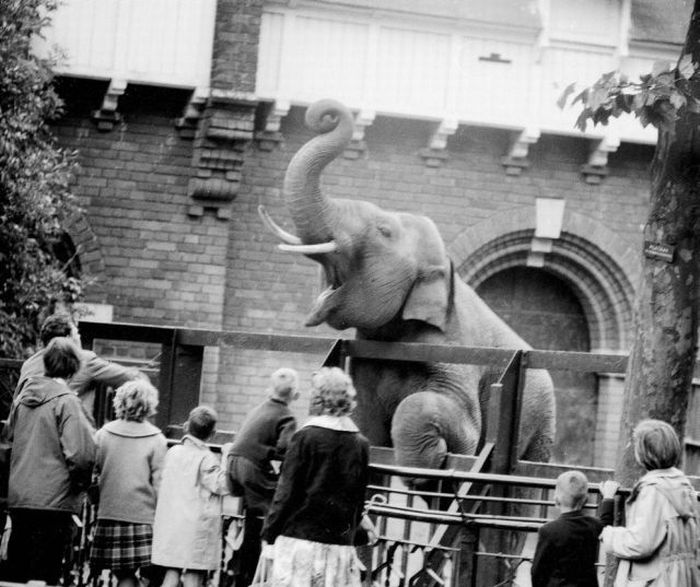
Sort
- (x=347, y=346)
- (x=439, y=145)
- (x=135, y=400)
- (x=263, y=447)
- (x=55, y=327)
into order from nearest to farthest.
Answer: (x=263, y=447)
(x=135, y=400)
(x=55, y=327)
(x=347, y=346)
(x=439, y=145)

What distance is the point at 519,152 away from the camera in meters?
17.5

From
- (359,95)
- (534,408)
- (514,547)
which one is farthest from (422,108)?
(514,547)

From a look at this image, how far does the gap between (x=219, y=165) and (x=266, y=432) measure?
9366 millimetres

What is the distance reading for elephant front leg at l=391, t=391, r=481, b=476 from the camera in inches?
368

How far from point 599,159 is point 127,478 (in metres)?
11.1

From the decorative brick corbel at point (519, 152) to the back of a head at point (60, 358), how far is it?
10500mm

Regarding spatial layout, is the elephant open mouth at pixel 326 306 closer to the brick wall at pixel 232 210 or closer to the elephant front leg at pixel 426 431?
the elephant front leg at pixel 426 431

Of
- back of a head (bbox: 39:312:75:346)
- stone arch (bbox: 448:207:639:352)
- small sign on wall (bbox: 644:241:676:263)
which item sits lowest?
back of a head (bbox: 39:312:75:346)

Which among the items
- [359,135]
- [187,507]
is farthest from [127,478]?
[359,135]

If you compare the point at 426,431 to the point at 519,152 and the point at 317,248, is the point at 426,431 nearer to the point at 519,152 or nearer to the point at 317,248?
the point at 317,248

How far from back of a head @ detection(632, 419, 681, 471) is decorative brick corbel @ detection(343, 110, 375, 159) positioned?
1090 cm

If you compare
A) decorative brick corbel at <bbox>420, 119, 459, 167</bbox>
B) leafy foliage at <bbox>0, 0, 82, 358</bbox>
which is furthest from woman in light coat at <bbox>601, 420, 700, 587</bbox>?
decorative brick corbel at <bbox>420, 119, 459, 167</bbox>

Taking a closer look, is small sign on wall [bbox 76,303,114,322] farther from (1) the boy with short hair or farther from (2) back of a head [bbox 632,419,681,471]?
(2) back of a head [bbox 632,419,681,471]

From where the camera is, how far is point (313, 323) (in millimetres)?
10047
